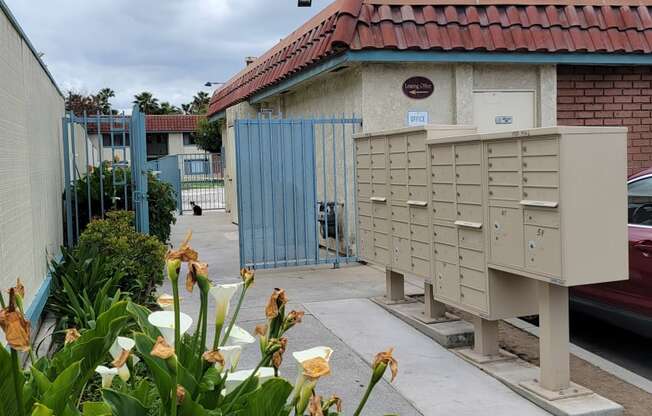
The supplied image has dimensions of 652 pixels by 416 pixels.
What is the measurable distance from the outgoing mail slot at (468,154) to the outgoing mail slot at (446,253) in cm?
72

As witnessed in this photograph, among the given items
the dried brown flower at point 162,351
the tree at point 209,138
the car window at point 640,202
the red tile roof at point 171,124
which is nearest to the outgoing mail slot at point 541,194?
the car window at point 640,202

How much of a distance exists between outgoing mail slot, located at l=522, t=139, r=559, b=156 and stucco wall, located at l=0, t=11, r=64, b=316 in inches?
138

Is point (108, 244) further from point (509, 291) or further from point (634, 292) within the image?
point (634, 292)

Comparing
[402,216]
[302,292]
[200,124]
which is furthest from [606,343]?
[200,124]

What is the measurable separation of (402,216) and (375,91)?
292cm

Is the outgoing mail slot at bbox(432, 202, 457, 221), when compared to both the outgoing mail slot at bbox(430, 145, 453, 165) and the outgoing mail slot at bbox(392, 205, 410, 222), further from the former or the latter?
the outgoing mail slot at bbox(392, 205, 410, 222)

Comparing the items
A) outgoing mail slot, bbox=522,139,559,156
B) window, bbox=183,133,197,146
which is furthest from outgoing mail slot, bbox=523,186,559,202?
window, bbox=183,133,197,146

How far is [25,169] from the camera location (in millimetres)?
5855

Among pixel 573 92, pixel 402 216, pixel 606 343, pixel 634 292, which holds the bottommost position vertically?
pixel 606 343

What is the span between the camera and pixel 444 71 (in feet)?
30.6

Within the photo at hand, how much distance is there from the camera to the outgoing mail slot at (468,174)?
5.20 meters

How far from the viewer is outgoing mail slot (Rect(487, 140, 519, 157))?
4719mm

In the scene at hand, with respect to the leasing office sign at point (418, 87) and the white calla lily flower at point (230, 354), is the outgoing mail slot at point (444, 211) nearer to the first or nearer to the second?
the white calla lily flower at point (230, 354)

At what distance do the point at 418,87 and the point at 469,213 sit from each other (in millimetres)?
4229
